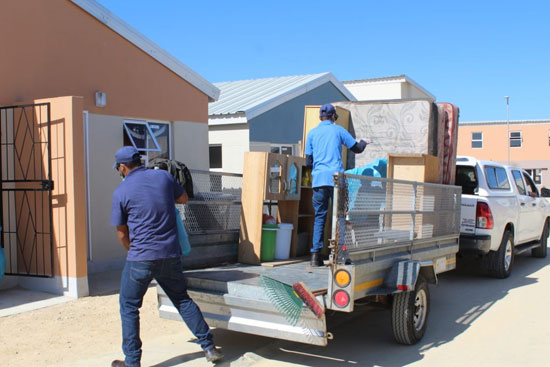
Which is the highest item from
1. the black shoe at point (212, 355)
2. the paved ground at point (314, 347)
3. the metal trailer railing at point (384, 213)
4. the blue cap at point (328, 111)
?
the blue cap at point (328, 111)

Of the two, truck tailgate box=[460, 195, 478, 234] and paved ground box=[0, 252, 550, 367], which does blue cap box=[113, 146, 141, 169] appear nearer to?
paved ground box=[0, 252, 550, 367]

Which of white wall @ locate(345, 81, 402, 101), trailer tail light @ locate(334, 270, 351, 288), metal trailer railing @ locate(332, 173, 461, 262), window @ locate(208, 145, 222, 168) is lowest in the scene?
trailer tail light @ locate(334, 270, 351, 288)

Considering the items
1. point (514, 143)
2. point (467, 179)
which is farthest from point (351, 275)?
point (514, 143)

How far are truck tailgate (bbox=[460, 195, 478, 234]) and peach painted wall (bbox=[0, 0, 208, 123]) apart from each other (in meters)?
5.05

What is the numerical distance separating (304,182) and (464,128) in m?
33.3

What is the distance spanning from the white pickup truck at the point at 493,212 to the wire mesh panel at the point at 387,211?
148 centimetres

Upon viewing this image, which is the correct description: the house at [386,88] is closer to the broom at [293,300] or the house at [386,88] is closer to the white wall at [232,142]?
the white wall at [232,142]

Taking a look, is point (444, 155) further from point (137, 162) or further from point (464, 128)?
point (464, 128)

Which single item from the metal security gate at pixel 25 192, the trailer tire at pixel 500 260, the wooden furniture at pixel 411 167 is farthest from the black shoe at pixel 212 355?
the trailer tire at pixel 500 260

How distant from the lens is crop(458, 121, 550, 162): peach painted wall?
119ft

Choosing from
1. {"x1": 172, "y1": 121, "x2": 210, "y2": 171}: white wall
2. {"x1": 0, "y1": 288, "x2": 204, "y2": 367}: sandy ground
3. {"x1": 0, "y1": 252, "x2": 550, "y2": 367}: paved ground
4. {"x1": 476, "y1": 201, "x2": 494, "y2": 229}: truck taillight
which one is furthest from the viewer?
{"x1": 172, "y1": 121, "x2": 210, "y2": 171}: white wall

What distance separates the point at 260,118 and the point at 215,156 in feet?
5.52

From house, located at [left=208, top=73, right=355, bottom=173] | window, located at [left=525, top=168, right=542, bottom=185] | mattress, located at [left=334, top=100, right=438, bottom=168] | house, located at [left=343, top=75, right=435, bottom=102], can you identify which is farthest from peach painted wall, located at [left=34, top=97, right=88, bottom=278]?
window, located at [left=525, top=168, right=542, bottom=185]

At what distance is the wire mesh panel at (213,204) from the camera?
605cm
